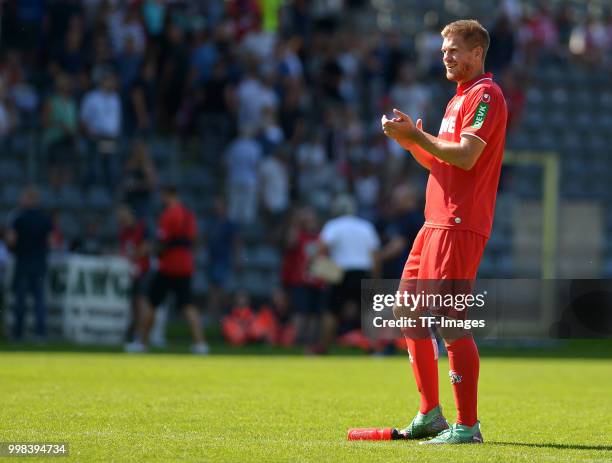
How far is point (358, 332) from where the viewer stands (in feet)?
67.3

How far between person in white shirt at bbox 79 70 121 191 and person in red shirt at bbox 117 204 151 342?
203 cm

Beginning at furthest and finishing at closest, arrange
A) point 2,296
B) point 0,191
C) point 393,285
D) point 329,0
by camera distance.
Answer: point 329,0
point 0,191
point 2,296
point 393,285

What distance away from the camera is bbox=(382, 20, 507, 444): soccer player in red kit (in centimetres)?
735

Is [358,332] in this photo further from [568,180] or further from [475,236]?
[475,236]

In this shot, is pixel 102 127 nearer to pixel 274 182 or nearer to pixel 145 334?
pixel 274 182

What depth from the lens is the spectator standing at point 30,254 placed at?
61.6 feet

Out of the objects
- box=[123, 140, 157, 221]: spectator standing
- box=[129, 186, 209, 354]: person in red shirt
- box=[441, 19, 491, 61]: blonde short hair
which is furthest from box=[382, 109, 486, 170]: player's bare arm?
box=[123, 140, 157, 221]: spectator standing

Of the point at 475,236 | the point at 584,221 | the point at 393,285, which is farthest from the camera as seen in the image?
the point at 584,221

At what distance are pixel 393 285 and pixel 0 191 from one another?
544 inches

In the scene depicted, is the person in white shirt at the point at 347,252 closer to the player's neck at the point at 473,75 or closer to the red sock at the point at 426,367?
the red sock at the point at 426,367

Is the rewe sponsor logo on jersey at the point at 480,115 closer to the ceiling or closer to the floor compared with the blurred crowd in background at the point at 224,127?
closer to the floor

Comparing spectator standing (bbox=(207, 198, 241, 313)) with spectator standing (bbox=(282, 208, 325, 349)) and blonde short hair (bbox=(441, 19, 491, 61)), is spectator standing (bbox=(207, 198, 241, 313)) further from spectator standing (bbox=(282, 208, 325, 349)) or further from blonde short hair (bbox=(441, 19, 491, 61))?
blonde short hair (bbox=(441, 19, 491, 61))

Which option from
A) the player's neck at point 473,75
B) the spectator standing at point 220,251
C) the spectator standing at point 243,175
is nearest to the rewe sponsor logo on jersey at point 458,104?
the player's neck at point 473,75

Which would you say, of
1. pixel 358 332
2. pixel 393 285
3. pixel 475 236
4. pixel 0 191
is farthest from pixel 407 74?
pixel 475 236
